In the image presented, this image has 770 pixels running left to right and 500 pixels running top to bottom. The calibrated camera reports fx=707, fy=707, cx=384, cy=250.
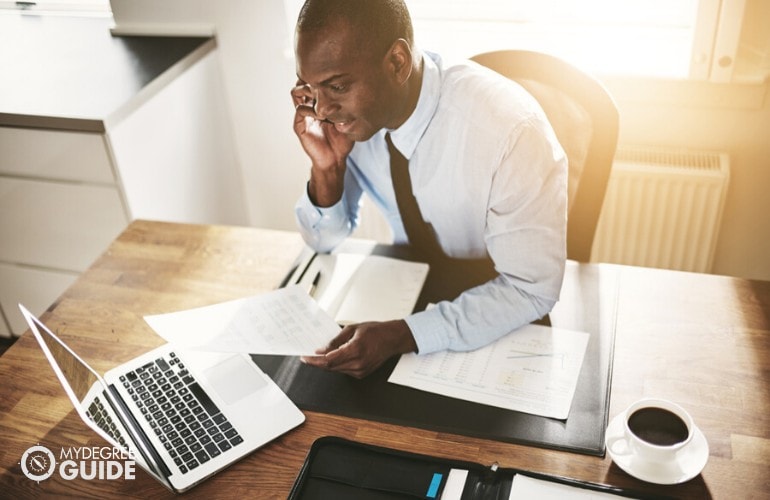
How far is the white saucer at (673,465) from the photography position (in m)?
0.92

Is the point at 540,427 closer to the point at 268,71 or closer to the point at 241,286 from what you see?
the point at 241,286

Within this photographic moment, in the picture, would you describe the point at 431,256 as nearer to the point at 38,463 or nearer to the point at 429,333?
the point at 429,333

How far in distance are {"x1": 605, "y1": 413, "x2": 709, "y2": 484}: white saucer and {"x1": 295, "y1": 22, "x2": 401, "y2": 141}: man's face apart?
66 cm

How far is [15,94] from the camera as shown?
6.71 ft

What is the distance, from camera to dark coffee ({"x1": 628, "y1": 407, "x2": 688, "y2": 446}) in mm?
929

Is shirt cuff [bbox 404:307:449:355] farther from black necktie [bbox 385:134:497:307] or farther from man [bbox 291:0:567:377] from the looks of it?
black necktie [bbox 385:134:497:307]

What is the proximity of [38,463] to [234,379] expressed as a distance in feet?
1.00

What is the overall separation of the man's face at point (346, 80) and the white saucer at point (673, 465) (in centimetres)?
66

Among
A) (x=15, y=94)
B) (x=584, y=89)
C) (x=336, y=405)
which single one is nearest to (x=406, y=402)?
(x=336, y=405)

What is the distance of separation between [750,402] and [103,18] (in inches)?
95.0

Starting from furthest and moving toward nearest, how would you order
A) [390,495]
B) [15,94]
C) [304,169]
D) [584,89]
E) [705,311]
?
[304,169], [15,94], [584,89], [705,311], [390,495]

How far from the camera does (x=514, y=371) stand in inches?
44.0

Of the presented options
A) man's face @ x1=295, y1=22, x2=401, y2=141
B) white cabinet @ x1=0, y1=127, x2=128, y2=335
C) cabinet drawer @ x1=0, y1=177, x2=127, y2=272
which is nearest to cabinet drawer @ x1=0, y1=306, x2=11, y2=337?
white cabinet @ x1=0, y1=127, x2=128, y2=335

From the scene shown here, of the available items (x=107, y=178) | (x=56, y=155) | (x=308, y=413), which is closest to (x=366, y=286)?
(x=308, y=413)
